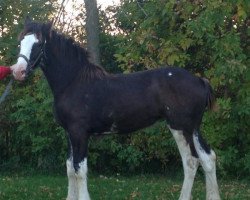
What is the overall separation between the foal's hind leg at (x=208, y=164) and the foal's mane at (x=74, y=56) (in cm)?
161

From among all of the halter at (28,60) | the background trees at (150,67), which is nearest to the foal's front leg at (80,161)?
the halter at (28,60)

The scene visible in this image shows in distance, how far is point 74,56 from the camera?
26.3 feet

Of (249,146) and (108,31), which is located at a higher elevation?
(108,31)

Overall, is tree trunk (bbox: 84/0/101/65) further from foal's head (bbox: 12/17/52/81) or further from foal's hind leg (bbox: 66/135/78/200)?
foal's hind leg (bbox: 66/135/78/200)

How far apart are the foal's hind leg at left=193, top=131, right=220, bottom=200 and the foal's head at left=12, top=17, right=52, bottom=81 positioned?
2415mm

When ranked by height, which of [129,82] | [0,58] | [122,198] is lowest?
[122,198]

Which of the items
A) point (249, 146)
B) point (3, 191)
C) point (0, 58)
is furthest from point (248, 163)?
point (0, 58)

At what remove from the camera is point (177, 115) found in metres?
7.72

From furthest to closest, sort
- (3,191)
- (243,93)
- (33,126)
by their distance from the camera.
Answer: (33,126), (243,93), (3,191)

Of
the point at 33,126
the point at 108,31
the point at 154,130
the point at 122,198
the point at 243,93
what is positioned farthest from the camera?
the point at 108,31

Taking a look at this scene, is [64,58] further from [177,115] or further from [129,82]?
[177,115]

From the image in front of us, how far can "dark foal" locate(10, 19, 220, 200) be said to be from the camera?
25.1 ft

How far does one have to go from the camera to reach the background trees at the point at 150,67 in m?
11.1

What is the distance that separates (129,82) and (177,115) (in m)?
0.82
